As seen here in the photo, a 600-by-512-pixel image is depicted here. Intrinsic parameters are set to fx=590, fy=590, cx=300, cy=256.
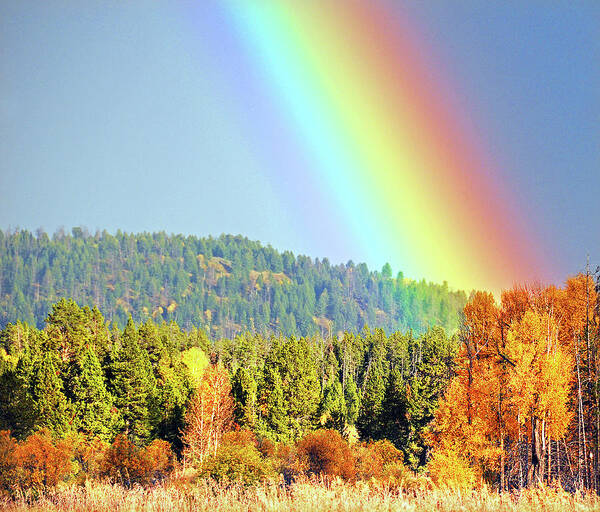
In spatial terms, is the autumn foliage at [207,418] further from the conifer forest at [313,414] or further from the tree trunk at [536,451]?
the tree trunk at [536,451]

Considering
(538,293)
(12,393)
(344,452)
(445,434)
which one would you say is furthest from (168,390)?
(538,293)

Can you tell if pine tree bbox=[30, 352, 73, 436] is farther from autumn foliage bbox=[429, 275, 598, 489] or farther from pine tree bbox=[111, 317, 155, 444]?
autumn foliage bbox=[429, 275, 598, 489]

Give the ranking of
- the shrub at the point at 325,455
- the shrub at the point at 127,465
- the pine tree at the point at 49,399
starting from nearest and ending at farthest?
the shrub at the point at 127,465, the shrub at the point at 325,455, the pine tree at the point at 49,399

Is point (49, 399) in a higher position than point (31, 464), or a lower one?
higher

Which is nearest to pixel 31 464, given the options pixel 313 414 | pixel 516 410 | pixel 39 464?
pixel 39 464

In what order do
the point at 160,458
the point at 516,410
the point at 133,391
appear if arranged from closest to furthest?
the point at 516,410
the point at 160,458
the point at 133,391

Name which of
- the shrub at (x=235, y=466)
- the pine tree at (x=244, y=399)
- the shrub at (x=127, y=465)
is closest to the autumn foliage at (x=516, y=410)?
the shrub at (x=235, y=466)

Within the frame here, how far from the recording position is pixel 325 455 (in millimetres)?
43969

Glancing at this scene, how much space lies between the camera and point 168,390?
56219mm

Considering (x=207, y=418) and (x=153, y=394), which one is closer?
(x=207, y=418)

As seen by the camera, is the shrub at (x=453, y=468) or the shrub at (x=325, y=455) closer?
the shrub at (x=453, y=468)

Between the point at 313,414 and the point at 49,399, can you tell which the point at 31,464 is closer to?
the point at 49,399

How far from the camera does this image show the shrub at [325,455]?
42562mm

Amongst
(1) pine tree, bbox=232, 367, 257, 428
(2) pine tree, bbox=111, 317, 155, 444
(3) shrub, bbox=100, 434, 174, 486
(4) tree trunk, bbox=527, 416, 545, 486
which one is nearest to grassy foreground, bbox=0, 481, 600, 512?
(3) shrub, bbox=100, 434, 174, 486
